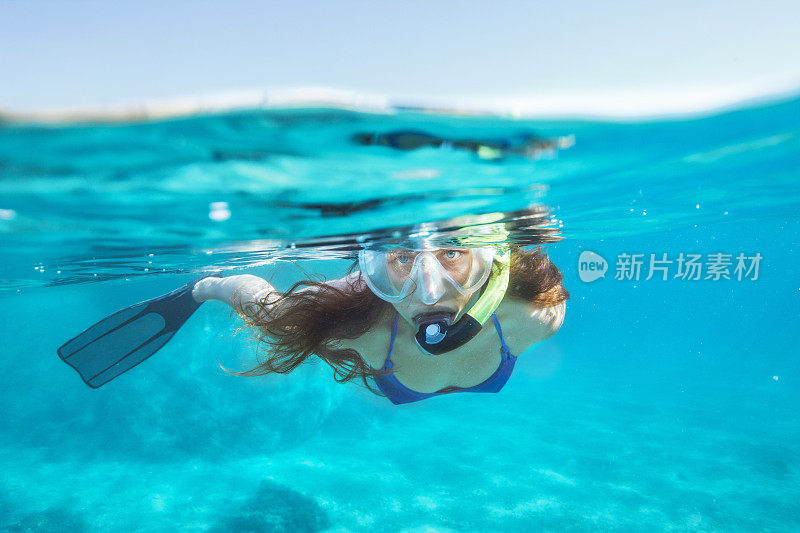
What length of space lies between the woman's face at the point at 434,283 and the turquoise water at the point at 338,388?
0.93m

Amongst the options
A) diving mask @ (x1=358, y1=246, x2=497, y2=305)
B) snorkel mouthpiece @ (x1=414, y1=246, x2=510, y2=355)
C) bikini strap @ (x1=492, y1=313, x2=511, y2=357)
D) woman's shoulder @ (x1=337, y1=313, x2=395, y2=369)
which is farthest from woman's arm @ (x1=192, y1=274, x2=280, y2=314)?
bikini strap @ (x1=492, y1=313, x2=511, y2=357)

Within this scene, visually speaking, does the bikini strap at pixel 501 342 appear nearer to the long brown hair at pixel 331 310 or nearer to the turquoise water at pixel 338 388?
the long brown hair at pixel 331 310

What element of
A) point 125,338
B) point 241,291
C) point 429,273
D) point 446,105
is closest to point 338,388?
point 125,338

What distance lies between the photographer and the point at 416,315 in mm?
4586

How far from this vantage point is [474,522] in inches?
395

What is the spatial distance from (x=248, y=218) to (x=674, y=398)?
22.7m

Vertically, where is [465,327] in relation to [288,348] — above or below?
above

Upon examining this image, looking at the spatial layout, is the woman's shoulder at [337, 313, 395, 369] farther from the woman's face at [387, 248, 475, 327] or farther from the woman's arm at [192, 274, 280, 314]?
the woman's arm at [192, 274, 280, 314]

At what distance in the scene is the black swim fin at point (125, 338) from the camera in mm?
7074

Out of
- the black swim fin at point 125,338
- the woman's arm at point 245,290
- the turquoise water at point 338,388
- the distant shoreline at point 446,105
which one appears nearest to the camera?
the distant shoreline at point 446,105

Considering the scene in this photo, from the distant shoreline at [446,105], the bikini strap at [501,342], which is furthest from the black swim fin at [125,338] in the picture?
the bikini strap at [501,342]

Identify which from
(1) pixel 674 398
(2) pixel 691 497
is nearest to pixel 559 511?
(2) pixel 691 497

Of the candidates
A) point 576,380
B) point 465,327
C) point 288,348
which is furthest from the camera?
point 576,380

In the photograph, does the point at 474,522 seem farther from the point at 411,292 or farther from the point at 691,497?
the point at 411,292
